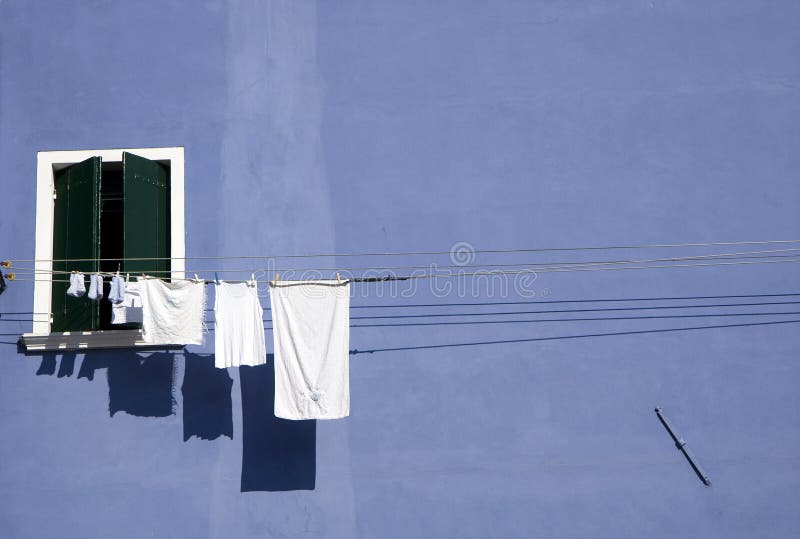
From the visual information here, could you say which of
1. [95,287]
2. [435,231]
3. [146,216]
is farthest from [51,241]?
[435,231]

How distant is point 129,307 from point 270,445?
1.61 m

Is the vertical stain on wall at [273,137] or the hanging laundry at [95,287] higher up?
the vertical stain on wall at [273,137]

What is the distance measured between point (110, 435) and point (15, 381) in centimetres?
93

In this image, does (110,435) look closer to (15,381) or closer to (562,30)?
(15,381)

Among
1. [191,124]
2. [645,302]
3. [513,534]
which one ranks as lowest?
Result: [513,534]

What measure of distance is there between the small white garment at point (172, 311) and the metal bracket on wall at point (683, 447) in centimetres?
385

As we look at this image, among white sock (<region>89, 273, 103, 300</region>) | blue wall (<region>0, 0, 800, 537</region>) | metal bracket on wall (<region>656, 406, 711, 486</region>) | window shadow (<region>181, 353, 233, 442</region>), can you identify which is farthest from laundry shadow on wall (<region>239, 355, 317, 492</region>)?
metal bracket on wall (<region>656, 406, 711, 486</region>)

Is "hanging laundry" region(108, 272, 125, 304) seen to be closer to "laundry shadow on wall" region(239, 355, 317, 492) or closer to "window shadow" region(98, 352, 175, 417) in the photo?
"window shadow" region(98, 352, 175, 417)

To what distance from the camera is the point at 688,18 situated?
784cm

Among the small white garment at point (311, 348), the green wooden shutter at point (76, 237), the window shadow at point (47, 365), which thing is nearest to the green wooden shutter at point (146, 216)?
the green wooden shutter at point (76, 237)

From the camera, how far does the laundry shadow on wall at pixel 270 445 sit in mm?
7359

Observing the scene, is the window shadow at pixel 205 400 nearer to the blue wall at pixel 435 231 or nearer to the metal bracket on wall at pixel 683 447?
the blue wall at pixel 435 231

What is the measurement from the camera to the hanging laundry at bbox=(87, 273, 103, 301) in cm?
700

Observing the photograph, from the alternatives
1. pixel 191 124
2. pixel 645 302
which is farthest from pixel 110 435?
pixel 645 302
